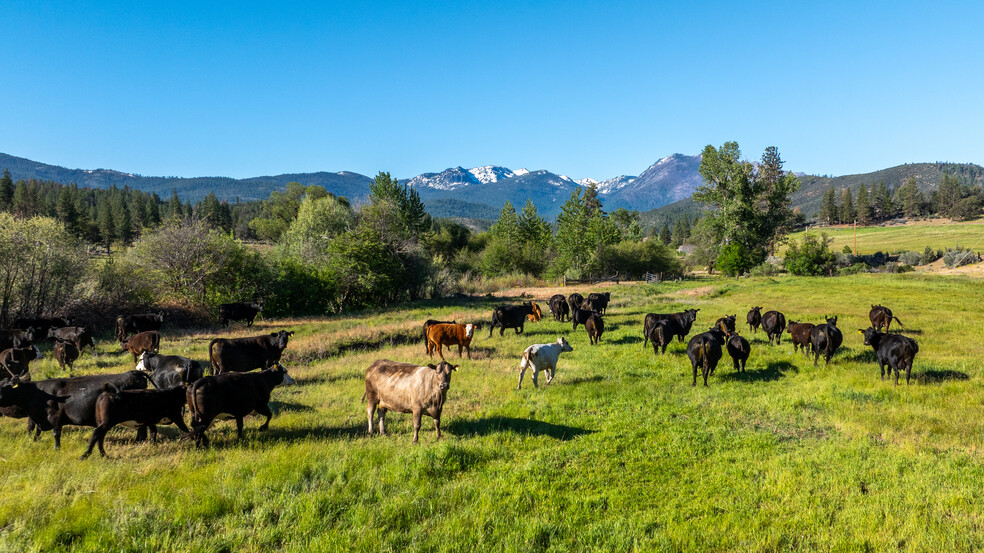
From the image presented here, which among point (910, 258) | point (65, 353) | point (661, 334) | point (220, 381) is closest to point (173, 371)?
point (220, 381)

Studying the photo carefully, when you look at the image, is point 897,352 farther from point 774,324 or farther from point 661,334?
point 661,334

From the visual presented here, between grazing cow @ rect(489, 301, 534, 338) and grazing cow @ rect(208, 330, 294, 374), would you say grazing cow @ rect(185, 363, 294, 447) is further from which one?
grazing cow @ rect(489, 301, 534, 338)

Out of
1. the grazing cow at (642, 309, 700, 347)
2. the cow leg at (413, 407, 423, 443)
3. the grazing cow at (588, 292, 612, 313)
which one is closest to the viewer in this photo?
the cow leg at (413, 407, 423, 443)

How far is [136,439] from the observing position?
345 inches

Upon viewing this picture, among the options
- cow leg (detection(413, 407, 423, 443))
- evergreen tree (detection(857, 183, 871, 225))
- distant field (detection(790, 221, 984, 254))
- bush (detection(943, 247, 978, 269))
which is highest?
evergreen tree (detection(857, 183, 871, 225))

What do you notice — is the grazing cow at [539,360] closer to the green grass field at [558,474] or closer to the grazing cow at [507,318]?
the green grass field at [558,474]

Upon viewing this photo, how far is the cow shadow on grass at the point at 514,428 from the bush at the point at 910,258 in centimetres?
9119

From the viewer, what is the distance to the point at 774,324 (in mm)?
18094

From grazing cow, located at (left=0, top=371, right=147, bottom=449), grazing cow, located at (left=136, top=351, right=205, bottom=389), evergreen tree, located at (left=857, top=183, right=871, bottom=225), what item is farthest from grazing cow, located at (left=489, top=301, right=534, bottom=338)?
evergreen tree, located at (left=857, top=183, right=871, bottom=225)

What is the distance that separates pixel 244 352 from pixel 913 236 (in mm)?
148657

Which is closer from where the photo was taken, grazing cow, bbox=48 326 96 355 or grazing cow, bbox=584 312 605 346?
grazing cow, bbox=48 326 96 355

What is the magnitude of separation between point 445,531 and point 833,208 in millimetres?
186281

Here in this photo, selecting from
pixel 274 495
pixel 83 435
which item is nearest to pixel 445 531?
pixel 274 495

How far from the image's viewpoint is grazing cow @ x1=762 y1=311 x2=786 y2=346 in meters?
18.0
